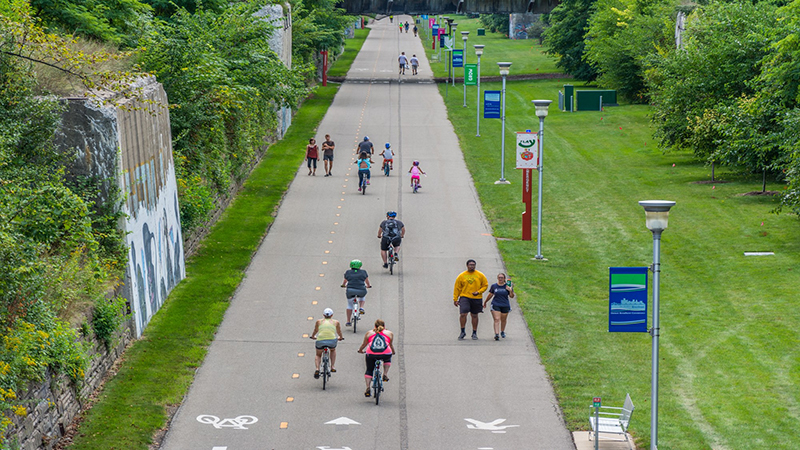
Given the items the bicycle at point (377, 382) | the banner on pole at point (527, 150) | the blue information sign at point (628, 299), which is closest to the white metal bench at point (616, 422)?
the blue information sign at point (628, 299)

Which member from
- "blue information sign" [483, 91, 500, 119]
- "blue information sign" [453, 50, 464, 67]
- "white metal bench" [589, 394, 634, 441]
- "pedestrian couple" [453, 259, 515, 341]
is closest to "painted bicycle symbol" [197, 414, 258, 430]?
"white metal bench" [589, 394, 634, 441]

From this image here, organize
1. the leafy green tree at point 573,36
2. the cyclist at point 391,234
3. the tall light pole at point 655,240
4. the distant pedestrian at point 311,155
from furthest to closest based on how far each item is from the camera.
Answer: the leafy green tree at point 573,36 → the distant pedestrian at point 311,155 → the cyclist at point 391,234 → the tall light pole at point 655,240

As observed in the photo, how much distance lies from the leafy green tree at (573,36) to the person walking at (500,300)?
49.4m

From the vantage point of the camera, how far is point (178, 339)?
739 inches

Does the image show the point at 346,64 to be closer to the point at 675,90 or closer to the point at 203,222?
the point at 675,90

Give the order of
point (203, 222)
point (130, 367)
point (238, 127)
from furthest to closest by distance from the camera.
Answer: point (238, 127), point (203, 222), point (130, 367)

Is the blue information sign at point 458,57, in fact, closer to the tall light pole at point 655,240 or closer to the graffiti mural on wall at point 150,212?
the graffiti mural on wall at point 150,212

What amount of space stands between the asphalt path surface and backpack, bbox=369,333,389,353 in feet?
2.80

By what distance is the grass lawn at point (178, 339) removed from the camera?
47.7 ft

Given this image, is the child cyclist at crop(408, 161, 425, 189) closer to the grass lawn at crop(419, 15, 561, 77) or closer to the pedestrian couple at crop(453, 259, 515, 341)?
the pedestrian couple at crop(453, 259, 515, 341)

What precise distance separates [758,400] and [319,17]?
47.8m

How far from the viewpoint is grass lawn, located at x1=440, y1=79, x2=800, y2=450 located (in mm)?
15625

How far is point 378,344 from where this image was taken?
1569 cm

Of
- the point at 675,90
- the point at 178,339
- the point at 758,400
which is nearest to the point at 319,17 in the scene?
the point at 675,90
